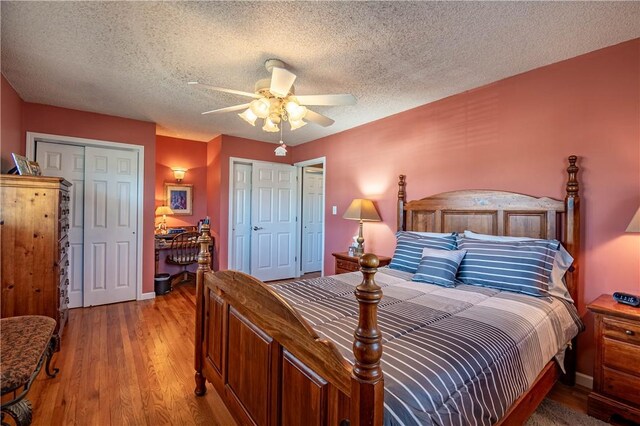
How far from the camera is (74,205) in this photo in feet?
11.9

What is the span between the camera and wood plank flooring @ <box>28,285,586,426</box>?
182 cm

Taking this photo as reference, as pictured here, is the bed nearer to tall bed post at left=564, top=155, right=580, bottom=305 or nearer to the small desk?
tall bed post at left=564, top=155, right=580, bottom=305

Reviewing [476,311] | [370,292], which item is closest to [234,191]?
[476,311]

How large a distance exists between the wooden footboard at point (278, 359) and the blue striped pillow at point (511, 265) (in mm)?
1684

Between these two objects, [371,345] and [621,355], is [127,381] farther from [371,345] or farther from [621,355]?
[621,355]

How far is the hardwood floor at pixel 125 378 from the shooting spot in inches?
71.6

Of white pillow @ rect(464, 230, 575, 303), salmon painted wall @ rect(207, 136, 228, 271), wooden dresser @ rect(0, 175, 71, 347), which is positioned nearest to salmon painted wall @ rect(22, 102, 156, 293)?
salmon painted wall @ rect(207, 136, 228, 271)

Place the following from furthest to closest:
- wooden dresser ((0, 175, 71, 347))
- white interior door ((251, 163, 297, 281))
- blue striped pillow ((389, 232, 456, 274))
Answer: white interior door ((251, 163, 297, 281)) < blue striped pillow ((389, 232, 456, 274)) < wooden dresser ((0, 175, 71, 347))

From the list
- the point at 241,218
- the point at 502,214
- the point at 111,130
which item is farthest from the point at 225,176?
the point at 502,214

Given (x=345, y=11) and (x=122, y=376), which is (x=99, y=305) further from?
(x=345, y=11)

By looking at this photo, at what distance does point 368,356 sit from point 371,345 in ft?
0.11

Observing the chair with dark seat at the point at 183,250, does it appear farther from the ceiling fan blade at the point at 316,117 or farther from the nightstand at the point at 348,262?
the ceiling fan blade at the point at 316,117

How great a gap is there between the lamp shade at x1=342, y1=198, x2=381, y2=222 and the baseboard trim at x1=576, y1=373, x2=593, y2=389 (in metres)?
2.20

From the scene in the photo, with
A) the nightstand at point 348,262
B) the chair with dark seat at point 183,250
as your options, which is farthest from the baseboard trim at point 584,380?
the chair with dark seat at point 183,250
